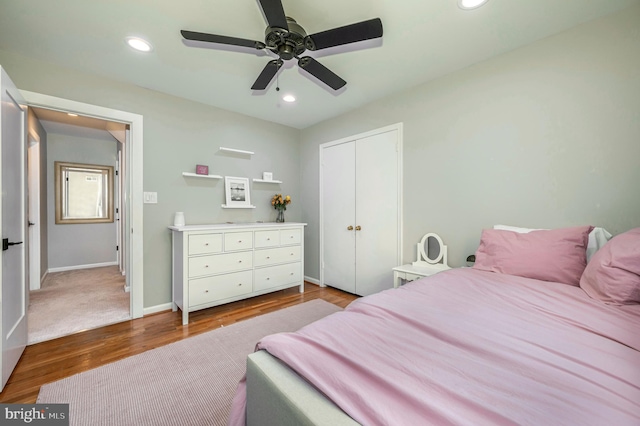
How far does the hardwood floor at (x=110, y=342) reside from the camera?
1.77 meters

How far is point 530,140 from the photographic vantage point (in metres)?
2.08

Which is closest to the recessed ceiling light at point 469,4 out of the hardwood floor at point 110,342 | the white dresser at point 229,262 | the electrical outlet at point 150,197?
the white dresser at point 229,262

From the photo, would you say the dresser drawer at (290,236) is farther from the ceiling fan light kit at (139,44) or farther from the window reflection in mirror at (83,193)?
the window reflection in mirror at (83,193)

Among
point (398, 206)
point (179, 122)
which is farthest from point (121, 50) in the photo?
point (398, 206)

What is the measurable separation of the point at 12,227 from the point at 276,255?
7.50 feet

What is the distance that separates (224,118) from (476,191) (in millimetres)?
3072

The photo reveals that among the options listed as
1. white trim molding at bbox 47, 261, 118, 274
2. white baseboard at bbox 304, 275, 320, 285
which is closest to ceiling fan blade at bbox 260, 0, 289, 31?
white baseboard at bbox 304, 275, 320, 285

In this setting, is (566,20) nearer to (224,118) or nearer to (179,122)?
(224,118)

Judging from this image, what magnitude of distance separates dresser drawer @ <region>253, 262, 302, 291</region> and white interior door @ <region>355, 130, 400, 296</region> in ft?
2.80

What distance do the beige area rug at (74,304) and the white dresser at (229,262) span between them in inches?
29.9

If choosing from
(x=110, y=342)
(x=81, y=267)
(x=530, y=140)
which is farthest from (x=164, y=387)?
(x=81, y=267)

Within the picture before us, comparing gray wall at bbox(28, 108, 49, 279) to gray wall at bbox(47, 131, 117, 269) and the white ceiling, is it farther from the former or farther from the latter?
the white ceiling

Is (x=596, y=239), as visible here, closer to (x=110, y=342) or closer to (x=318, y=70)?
(x=318, y=70)

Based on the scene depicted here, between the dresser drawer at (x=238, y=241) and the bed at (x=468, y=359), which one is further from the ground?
the dresser drawer at (x=238, y=241)
